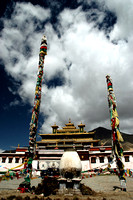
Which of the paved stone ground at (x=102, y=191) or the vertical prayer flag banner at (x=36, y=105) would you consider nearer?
the paved stone ground at (x=102, y=191)

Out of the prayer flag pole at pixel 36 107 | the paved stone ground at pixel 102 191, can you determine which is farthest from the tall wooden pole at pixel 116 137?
the prayer flag pole at pixel 36 107

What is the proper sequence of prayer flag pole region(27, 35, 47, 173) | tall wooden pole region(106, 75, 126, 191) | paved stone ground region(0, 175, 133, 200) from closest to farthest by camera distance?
paved stone ground region(0, 175, 133, 200) → tall wooden pole region(106, 75, 126, 191) → prayer flag pole region(27, 35, 47, 173)

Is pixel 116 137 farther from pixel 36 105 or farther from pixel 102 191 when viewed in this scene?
pixel 36 105

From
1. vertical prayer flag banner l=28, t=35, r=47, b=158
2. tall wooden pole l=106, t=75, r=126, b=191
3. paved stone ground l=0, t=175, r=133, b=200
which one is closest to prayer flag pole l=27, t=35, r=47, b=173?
vertical prayer flag banner l=28, t=35, r=47, b=158

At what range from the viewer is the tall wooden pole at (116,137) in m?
8.64

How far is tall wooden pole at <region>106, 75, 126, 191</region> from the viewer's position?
8639 mm

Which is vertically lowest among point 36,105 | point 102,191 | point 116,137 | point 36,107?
point 102,191

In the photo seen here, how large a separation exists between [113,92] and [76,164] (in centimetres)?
588

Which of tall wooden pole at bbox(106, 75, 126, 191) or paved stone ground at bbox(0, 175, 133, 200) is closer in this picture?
paved stone ground at bbox(0, 175, 133, 200)

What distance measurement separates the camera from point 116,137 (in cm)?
933

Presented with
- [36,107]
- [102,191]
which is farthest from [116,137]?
[36,107]

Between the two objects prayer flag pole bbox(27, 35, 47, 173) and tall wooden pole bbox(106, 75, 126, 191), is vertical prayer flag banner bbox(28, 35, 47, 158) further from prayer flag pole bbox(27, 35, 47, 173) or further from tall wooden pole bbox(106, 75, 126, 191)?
tall wooden pole bbox(106, 75, 126, 191)

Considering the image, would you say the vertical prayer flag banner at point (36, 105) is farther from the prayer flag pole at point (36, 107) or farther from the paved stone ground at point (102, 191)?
the paved stone ground at point (102, 191)

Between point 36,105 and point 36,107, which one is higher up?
point 36,105
